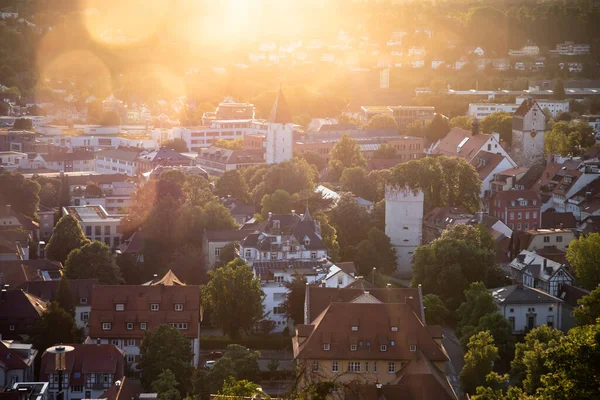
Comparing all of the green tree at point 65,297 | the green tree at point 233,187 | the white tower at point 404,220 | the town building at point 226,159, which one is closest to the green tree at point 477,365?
the green tree at point 65,297

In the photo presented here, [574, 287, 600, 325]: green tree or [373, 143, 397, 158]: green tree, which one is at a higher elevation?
[373, 143, 397, 158]: green tree

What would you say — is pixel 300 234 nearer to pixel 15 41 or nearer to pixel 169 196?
pixel 169 196

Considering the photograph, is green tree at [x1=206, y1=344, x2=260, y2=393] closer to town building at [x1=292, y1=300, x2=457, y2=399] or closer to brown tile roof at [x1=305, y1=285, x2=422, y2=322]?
town building at [x1=292, y1=300, x2=457, y2=399]

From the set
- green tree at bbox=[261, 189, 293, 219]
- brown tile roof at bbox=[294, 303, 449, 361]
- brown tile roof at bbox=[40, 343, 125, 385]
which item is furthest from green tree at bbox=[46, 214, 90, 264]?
brown tile roof at bbox=[294, 303, 449, 361]

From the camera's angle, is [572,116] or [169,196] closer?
[169,196]

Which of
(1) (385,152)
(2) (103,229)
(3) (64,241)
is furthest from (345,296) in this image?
(1) (385,152)

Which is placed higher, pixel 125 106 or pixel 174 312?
pixel 125 106

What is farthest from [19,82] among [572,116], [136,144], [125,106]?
[572,116]
